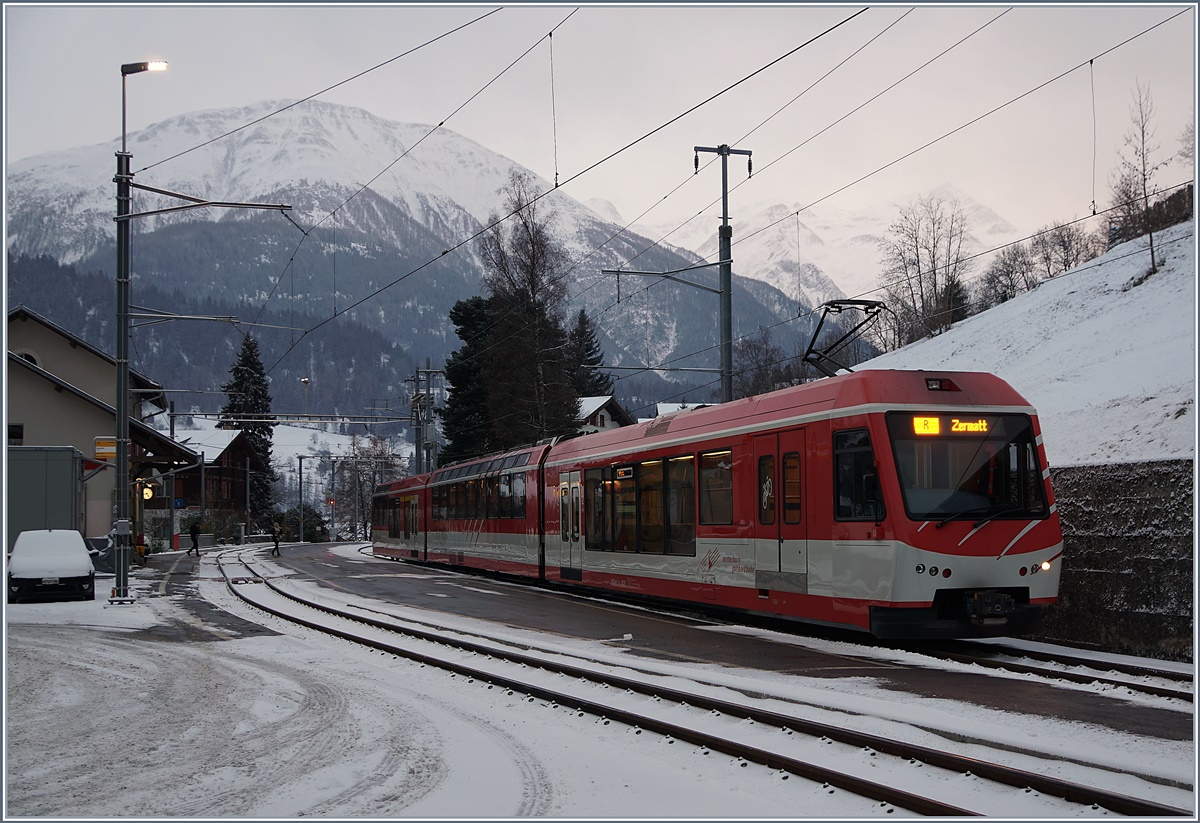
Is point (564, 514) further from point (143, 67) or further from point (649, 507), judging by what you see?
point (143, 67)

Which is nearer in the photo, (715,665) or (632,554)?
(715,665)

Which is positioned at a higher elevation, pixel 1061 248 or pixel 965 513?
pixel 1061 248

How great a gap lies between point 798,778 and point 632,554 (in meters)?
12.7

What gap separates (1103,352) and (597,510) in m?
24.2

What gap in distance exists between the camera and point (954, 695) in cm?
1020

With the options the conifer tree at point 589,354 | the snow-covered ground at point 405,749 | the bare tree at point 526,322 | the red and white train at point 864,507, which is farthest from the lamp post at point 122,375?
the conifer tree at point 589,354

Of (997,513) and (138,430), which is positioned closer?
(997,513)

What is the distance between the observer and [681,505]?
17969 millimetres

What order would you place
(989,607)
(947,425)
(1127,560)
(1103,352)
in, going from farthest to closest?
(1103,352)
(1127,560)
(947,425)
(989,607)

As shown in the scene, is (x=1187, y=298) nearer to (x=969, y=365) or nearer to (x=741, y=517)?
(x=969, y=365)

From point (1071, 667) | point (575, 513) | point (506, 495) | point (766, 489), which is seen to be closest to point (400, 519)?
point (506, 495)

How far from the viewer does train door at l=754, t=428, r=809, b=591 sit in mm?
14367

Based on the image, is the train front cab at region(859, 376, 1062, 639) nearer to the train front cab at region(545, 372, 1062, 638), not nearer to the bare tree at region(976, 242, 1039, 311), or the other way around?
the train front cab at region(545, 372, 1062, 638)

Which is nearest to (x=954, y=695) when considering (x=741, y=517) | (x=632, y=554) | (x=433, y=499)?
Result: (x=741, y=517)
